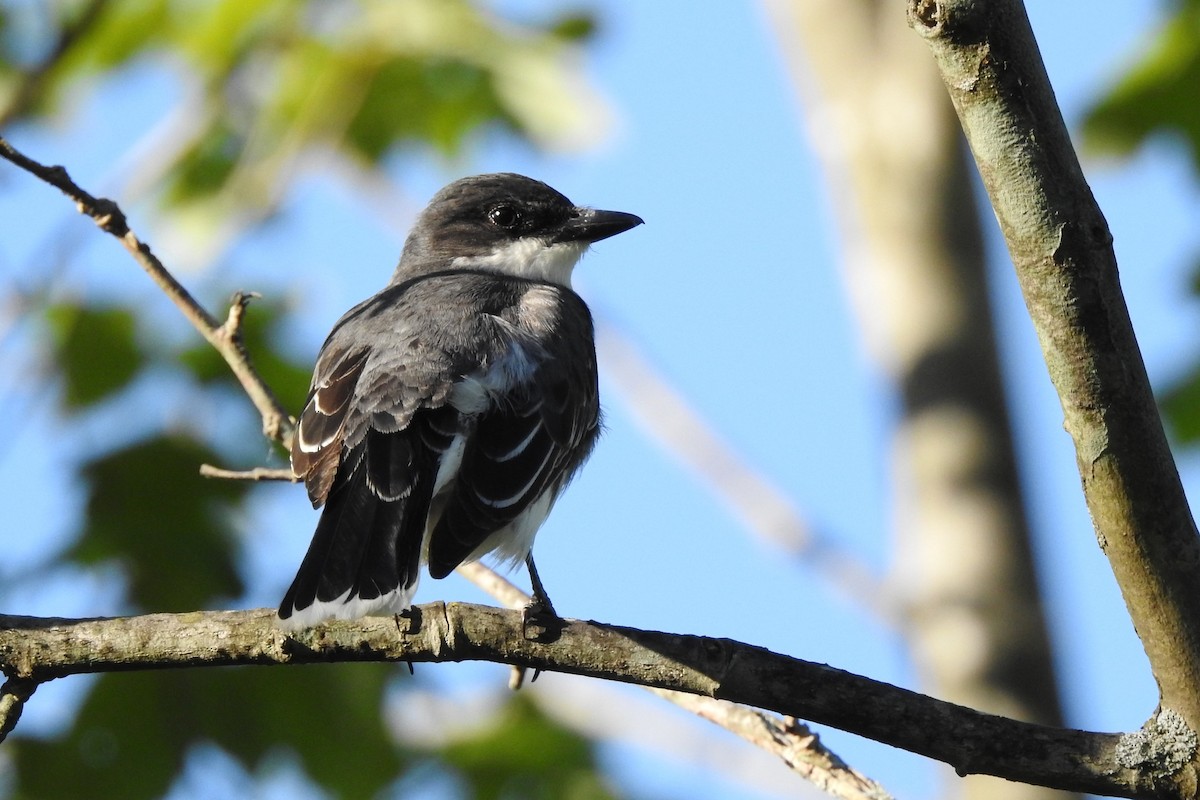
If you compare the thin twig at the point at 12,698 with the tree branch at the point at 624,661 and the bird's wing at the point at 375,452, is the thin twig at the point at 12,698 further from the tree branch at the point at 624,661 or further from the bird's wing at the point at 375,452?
the bird's wing at the point at 375,452

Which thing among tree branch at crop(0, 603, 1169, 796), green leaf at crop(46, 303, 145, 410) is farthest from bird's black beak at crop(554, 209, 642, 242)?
tree branch at crop(0, 603, 1169, 796)

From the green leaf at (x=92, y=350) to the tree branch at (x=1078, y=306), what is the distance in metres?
3.67

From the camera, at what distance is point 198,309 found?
15.3ft

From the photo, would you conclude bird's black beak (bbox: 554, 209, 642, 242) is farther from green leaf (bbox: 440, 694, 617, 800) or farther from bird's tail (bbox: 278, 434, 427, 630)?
bird's tail (bbox: 278, 434, 427, 630)

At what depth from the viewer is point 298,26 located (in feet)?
22.1

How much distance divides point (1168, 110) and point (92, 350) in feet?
14.2

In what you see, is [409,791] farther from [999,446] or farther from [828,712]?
[999,446]

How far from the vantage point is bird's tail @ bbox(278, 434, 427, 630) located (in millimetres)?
3535

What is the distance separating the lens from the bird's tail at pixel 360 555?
3.54 metres

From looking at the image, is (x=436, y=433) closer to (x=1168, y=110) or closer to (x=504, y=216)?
(x=504, y=216)

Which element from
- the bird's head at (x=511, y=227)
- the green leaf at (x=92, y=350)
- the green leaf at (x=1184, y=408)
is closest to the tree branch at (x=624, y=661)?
the green leaf at (x=92, y=350)

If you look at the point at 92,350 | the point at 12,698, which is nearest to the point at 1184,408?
the point at 92,350

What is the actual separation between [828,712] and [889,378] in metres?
5.50

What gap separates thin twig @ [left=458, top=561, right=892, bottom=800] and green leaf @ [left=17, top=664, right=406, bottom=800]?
4.95 feet
